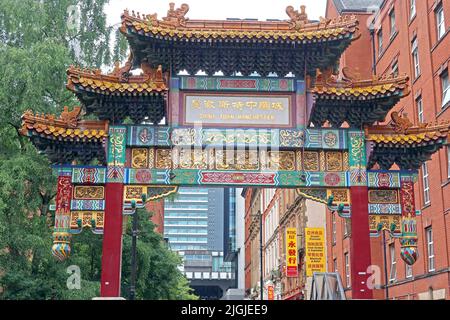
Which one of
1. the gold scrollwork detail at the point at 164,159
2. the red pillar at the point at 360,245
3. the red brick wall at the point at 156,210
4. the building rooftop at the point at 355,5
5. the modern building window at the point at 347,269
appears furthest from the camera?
the red brick wall at the point at 156,210

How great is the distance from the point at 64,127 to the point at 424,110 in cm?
1633

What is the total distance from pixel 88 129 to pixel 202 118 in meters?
2.96

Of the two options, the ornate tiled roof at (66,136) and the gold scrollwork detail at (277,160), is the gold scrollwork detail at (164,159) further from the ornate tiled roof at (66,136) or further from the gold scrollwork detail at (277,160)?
the gold scrollwork detail at (277,160)

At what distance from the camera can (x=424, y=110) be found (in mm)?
25656

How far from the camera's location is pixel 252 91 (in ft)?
52.1

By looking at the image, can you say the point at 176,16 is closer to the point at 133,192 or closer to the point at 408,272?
the point at 133,192

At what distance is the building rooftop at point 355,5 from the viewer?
35319 millimetres

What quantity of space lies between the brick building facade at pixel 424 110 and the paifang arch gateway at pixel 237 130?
4.18 m

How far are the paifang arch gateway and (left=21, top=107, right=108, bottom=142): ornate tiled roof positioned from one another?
0.03 m

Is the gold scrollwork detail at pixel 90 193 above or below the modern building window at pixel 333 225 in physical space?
below

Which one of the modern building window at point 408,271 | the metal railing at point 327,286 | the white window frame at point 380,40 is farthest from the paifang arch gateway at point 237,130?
the white window frame at point 380,40

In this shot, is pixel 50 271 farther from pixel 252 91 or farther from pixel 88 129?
pixel 252 91

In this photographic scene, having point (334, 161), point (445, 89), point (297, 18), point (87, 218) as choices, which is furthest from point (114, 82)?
point (445, 89)

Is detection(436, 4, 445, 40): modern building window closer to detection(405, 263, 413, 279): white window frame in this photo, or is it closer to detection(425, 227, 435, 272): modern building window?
detection(425, 227, 435, 272): modern building window
